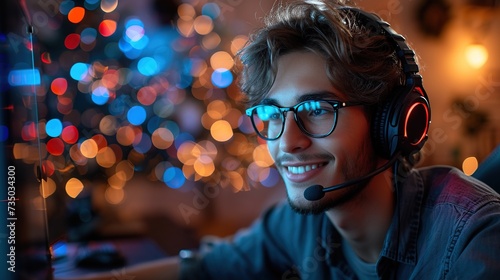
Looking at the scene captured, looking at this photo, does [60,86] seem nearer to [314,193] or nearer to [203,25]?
[203,25]

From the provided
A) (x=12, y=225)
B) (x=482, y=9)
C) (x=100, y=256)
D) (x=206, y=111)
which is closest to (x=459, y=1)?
(x=482, y=9)

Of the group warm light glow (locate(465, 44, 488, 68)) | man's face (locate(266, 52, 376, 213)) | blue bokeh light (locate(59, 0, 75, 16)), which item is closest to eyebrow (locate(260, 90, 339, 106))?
man's face (locate(266, 52, 376, 213))

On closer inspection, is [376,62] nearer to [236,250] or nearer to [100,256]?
[236,250]

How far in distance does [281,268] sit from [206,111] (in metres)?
1.19

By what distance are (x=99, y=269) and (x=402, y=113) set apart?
0.68 m

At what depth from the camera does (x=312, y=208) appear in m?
Result: 0.85

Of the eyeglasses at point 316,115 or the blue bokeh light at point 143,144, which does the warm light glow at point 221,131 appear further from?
the eyeglasses at point 316,115

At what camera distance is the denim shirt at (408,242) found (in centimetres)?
71

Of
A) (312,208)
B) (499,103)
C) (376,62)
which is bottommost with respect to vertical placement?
(312,208)

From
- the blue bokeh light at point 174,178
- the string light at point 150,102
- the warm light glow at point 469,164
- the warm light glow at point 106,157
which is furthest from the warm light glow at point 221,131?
the warm light glow at point 469,164

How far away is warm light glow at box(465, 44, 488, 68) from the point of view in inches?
64.5

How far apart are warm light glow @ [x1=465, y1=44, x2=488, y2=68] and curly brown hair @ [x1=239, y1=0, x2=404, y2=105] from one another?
91 cm

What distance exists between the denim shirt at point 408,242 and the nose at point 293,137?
7.5 inches

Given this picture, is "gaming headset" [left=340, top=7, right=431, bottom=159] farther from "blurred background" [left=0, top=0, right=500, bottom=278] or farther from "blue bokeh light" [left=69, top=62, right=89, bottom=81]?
"blue bokeh light" [left=69, top=62, right=89, bottom=81]
